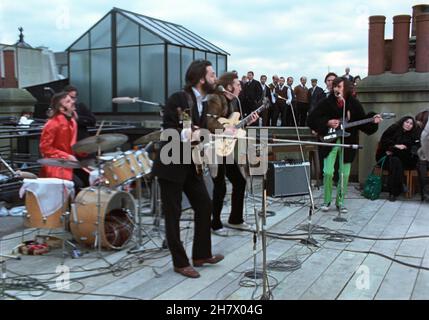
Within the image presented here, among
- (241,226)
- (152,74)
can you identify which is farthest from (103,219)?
(152,74)

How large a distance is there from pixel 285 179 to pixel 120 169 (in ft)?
12.1

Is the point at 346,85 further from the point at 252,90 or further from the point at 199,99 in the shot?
the point at 252,90

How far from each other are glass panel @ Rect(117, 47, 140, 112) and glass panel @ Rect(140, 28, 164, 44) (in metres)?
0.38

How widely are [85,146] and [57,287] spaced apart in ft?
4.36

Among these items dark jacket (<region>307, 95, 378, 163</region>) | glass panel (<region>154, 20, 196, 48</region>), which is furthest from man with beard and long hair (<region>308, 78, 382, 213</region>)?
glass panel (<region>154, 20, 196, 48</region>)

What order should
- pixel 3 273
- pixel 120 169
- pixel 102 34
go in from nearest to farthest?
pixel 3 273 < pixel 120 169 < pixel 102 34

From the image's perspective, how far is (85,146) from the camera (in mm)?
4820

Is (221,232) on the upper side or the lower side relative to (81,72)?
lower

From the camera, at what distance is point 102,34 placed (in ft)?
58.5

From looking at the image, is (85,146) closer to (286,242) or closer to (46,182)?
(46,182)

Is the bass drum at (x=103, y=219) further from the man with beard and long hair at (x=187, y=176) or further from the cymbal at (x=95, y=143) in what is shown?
the man with beard and long hair at (x=187, y=176)

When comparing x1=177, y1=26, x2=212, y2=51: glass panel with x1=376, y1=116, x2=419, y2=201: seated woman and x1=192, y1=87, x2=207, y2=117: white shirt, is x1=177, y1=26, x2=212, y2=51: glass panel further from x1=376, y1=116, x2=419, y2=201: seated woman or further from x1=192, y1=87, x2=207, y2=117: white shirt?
x1=192, y1=87, x2=207, y2=117: white shirt

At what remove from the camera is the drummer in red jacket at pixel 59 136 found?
220 inches
